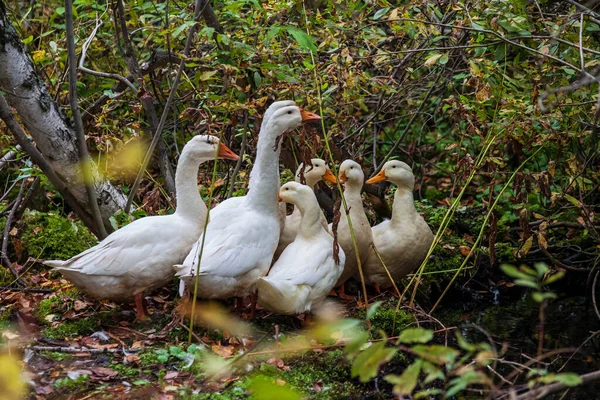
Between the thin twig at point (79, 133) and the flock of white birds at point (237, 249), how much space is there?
0.56 m

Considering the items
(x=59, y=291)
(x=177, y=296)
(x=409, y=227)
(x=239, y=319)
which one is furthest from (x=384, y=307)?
(x=59, y=291)

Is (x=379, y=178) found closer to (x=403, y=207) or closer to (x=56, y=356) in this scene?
(x=403, y=207)

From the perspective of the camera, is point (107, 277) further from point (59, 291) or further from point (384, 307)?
point (384, 307)

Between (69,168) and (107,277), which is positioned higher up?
(69,168)

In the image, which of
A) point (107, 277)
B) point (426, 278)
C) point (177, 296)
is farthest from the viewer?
point (426, 278)

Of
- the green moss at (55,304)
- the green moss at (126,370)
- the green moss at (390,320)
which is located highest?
the green moss at (126,370)

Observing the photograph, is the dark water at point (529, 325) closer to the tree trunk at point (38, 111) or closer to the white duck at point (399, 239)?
the white duck at point (399, 239)

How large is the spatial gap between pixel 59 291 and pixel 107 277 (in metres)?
1.15

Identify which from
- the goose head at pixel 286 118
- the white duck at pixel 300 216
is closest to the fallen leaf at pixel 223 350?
the white duck at pixel 300 216

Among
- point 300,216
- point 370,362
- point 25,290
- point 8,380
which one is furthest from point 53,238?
point 370,362

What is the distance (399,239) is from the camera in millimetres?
6230

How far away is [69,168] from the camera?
5668 mm

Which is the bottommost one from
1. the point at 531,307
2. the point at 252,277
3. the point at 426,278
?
the point at 531,307

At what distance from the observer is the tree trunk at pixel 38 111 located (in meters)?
5.23
